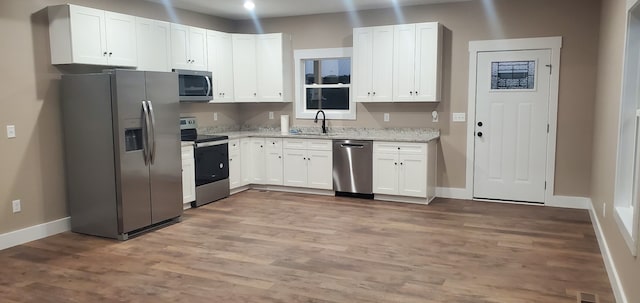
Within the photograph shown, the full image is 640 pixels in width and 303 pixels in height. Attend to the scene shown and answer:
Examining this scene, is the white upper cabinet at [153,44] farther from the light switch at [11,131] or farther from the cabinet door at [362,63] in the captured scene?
the cabinet door at [362,63]

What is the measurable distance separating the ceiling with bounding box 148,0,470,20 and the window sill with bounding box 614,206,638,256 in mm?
3697

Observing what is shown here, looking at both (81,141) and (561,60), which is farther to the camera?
(561,60)

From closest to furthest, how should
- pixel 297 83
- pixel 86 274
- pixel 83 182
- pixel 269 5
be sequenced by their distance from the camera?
pixel 86 274
pixel 83 182
pixel 269 5
pixel 297 83

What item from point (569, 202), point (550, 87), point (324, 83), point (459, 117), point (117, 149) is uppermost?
point (324, 83)

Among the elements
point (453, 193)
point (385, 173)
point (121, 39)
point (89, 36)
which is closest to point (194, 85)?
point (121, 39)

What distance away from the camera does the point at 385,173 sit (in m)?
6.27

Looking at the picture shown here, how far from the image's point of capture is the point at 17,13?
179 inches

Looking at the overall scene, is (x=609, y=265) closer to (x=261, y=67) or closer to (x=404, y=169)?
(x=404, y=169)

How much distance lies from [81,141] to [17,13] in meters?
1.32

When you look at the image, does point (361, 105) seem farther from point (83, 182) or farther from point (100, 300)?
point (100, 300)

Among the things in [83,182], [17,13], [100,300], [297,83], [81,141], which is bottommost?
[100,300]

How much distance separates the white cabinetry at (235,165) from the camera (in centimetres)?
668

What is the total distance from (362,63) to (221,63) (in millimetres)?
1988

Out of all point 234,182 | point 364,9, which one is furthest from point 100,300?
point 364,9
